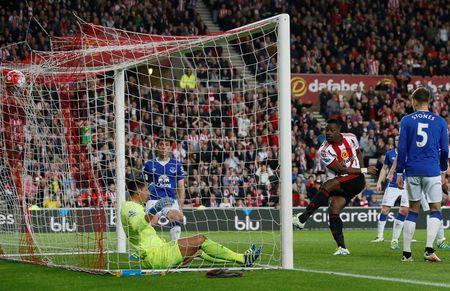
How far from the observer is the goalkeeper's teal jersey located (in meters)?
11.8

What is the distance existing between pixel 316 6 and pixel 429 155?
85.3 ft

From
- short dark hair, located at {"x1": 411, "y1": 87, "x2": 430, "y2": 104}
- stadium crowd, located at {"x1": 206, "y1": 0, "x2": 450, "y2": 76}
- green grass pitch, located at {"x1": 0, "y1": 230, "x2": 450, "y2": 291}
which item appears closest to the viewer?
green grass pitch, located at {"x1": 0, "y1": 230, "x2": 450, "y2": 291}

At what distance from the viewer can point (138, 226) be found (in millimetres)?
11797

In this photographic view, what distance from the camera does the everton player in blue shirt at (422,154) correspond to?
12984mm

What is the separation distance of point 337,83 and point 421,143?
21987mm

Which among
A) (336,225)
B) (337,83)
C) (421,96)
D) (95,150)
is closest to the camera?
(421,96)

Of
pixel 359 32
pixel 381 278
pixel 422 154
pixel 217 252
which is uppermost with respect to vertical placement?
pixel 359 32

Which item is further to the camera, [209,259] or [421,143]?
[421,143]

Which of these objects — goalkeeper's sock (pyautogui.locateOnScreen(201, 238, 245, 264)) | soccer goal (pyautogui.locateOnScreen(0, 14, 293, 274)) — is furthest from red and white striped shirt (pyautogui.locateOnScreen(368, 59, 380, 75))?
goalkeeper's sock (pyautogui.locateOnScreen(201, 238, 245, 264))

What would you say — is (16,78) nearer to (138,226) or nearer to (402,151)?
(138,226)

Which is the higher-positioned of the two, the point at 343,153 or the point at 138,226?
the point at 343,153

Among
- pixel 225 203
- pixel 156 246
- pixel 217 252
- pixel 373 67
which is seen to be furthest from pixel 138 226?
pixel 373 67

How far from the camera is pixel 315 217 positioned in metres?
26.9

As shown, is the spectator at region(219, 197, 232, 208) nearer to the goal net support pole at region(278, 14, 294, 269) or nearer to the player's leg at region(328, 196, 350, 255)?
the player's leg at region(328, 196, 350, 255)
